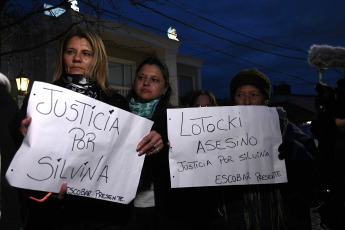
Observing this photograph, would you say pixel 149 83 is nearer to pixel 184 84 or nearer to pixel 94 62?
pixel 94 62

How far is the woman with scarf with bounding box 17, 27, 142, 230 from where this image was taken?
1543mm

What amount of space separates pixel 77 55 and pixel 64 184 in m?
0.84

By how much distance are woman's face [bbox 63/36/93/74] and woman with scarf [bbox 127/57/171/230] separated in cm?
59

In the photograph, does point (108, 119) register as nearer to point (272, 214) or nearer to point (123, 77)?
point (272, 214)

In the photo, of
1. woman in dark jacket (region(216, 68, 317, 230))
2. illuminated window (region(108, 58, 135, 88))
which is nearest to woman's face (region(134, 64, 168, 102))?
woman in dark jacket (region(216, 68, 317, 230))

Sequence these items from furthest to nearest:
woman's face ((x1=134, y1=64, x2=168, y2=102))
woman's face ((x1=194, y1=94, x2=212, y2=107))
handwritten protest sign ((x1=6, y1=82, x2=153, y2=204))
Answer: woman's face ((x1=194, y1=94, x2=212, y2=107)) → woman's face ((x1=134, y1=64, x2=168, y2=102)) → handwritten protest sign ((x1=6, y1=82, x2=153, y2=204))

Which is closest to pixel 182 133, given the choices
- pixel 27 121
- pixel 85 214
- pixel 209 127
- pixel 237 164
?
pixel 209 127

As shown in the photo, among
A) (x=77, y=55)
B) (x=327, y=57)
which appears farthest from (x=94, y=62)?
(x=327, y=57)

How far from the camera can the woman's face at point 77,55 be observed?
1868mm

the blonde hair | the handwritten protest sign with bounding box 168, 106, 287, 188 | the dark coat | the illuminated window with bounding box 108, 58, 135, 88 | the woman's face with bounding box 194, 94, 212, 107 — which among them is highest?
the illuminated window with bounding box 108, 58, 135, 88

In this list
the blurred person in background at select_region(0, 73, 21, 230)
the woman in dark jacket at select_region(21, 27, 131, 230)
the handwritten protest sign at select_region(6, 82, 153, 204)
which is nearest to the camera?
the blurred person in background at select_region(0, 73, 21, 230)

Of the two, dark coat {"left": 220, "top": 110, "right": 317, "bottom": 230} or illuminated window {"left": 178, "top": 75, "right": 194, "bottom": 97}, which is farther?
illuminated window {"left": 178, "top": 75, "right": 194, "bottom": 97}

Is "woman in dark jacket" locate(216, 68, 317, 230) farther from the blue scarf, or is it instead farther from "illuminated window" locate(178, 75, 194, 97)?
"illuminated window" locate(178, 75, 194, 97)

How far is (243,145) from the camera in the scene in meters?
1.97
